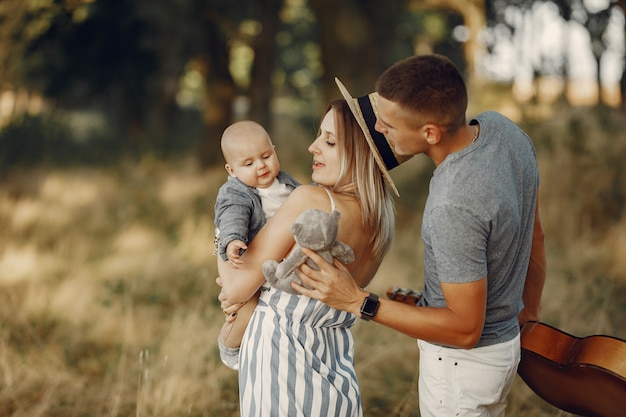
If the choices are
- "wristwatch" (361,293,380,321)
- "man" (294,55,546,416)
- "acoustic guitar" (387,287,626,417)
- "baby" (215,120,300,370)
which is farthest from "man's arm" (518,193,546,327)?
"baby" (215,120,300,370)

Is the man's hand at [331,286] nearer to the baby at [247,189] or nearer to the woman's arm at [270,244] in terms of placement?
the woman's arm at [270,244]

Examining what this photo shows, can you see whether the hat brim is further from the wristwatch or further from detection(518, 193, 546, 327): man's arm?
detection(518, 193, 546, 327): man's arm

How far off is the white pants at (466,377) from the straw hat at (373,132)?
0.61 meters

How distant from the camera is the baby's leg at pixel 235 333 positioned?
2654mm

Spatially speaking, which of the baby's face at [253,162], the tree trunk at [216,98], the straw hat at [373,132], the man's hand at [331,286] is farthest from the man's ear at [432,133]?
the tree trunk at [216,98]

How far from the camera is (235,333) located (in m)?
2.77

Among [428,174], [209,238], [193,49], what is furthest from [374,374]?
[193,49]

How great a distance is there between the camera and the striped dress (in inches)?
96.9

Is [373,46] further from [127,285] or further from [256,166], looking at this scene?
[256,166]

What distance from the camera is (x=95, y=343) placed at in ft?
17.1

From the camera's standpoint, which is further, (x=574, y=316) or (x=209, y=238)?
(x=209, y=238)

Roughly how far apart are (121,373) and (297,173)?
294 inches

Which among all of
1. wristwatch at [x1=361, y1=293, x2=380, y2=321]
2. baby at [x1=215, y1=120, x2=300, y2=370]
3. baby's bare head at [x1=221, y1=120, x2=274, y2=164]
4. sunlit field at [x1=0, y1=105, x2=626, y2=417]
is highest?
baby's bare head at [x1=221, y1=120, x2=274, y2=164]

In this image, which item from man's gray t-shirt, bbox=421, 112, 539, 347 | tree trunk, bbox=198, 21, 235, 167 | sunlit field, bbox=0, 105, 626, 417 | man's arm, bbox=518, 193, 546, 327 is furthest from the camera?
tree trunk, bbox=198, 21, 235, 167
